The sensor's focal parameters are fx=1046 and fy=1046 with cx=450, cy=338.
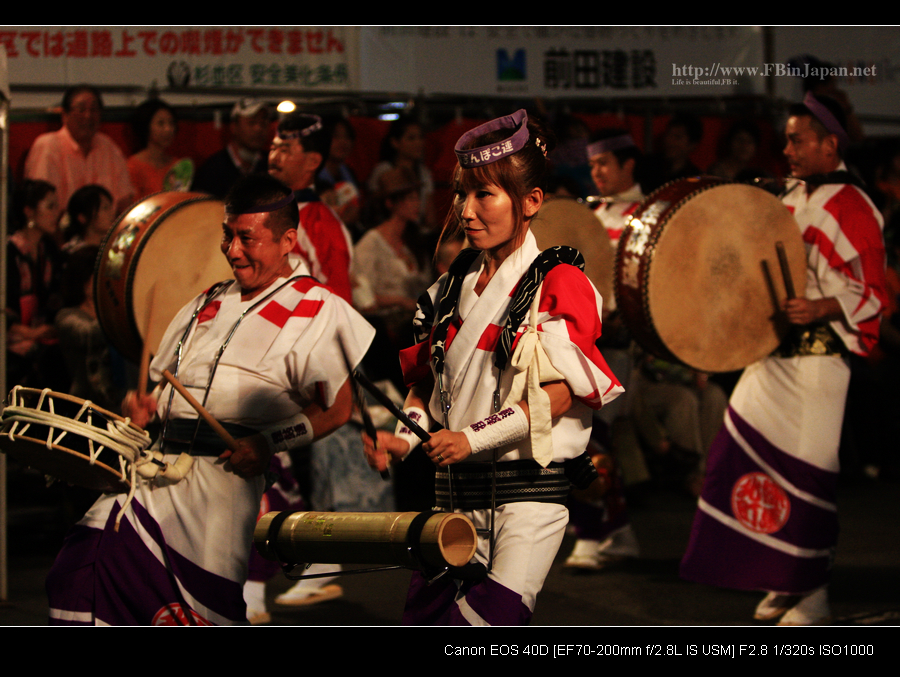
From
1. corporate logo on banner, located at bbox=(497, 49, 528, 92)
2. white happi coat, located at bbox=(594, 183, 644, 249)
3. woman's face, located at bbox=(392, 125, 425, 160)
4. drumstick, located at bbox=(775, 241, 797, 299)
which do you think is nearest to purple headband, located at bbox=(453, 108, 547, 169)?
drumstick, located at bbox=(775, 241, 797, 299)

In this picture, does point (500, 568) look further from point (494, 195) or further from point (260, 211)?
point (260, 211)

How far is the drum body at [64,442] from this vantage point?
2.50m

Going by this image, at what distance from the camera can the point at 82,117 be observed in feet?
19.1

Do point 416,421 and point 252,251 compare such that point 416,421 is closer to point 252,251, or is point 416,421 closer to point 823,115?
point 252,251

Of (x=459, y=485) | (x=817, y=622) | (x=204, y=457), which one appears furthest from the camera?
(x=817, y=622)

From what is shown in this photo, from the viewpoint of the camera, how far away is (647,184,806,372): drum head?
3.59m

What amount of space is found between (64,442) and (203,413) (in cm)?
33

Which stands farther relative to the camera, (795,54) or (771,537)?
(795,54)

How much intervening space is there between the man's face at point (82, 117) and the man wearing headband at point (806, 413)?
381 centimetres

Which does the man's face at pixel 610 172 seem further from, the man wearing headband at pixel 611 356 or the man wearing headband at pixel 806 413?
the man wearing headband at pixel 806 413

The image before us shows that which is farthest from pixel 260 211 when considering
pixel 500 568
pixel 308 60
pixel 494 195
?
pixel 308 60

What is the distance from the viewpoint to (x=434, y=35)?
6477mm

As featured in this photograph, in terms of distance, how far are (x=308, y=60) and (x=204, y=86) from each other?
65cm

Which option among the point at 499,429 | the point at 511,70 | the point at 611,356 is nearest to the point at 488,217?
the point at 499,429
